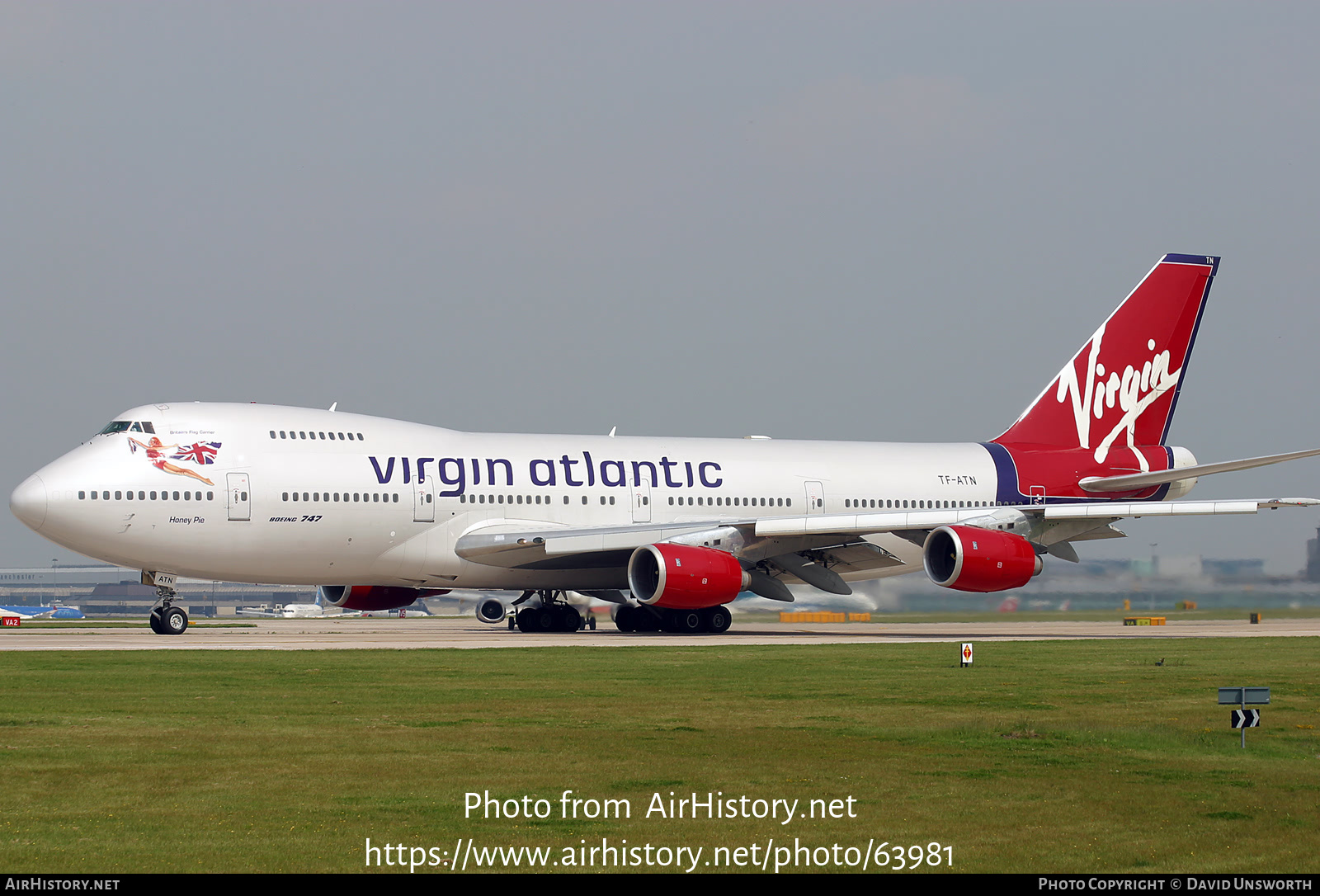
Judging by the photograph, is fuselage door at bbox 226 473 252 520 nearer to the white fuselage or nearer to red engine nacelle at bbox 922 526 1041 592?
the white fuselage

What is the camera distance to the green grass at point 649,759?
9656 millimetres

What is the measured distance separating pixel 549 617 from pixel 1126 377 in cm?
1746

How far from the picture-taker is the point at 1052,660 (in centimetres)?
2467

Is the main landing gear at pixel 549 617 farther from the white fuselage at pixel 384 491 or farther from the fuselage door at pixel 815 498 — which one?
the fuselage door at pixel 815 498

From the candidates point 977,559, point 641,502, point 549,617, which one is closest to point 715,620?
point 641,502

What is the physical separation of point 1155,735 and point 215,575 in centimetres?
2316

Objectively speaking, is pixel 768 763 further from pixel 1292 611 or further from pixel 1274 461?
pixel 1292 611

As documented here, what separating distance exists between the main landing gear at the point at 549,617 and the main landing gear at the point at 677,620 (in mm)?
1221

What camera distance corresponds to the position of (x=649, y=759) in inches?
514

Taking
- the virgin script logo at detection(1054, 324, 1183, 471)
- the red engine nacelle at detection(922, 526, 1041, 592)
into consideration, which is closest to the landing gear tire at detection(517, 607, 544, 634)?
the red engine nacelle at detection(922, 526, 1041, 592)

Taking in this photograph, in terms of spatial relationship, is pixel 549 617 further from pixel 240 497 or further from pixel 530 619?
pixel 240 497

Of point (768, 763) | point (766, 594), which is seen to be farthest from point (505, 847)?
point (766, 594)

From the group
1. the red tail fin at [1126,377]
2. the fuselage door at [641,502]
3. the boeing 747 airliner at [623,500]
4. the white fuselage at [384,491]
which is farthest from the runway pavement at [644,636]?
Answer: the red tail fin at [1126,377]
